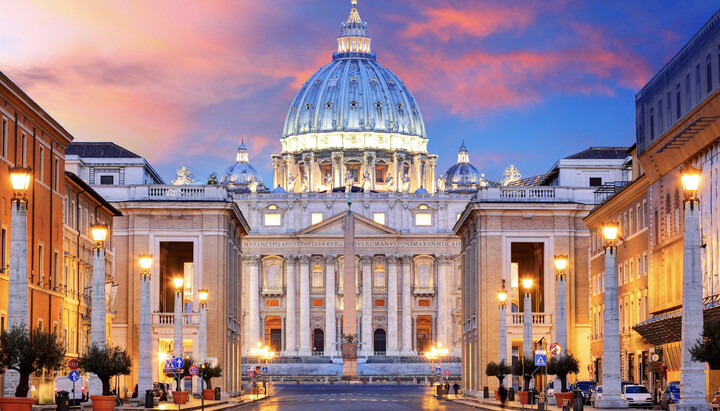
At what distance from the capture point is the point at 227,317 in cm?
9556

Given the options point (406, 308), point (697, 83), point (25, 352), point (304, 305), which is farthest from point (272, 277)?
point (25, 352)

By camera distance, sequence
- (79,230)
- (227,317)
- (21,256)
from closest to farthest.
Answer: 1. (21,256)
2. (79,230)
3. (227,317)

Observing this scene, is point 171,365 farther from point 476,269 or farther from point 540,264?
point 540,264

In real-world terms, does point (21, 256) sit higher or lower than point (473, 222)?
lower

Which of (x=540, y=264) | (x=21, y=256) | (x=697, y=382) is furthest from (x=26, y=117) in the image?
(x=540, y=264)

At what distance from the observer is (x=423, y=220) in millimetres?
189375

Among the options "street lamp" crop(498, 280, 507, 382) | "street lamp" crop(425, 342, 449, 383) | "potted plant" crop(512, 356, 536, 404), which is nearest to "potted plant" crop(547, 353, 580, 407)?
"potted plant" crop(512, 356, 536, 404)

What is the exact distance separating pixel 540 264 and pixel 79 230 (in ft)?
127

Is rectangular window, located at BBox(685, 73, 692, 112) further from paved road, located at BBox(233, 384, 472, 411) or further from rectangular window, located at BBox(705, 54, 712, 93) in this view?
paved road, located at BBox(233, 384, 472, 411)

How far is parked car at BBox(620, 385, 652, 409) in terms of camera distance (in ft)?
195

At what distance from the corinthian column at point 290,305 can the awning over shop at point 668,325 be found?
114 m

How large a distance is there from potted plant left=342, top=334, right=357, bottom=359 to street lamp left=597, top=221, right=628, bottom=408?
76506 mm

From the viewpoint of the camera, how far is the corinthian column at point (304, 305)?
603 feet

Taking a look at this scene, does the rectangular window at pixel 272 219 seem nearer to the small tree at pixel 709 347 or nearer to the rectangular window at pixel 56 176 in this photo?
the rectangular window at pixel 56 176
